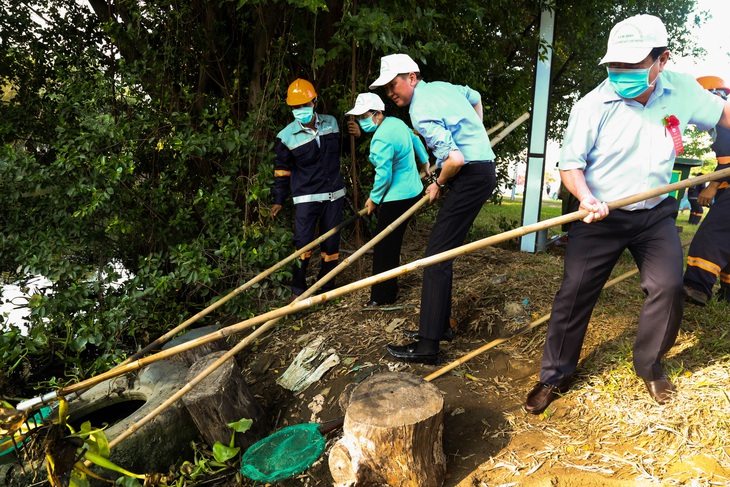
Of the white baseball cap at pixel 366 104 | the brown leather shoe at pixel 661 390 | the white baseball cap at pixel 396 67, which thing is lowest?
the brown leather shoe at pixel 661 390

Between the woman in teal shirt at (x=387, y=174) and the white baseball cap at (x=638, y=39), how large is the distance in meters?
2.10

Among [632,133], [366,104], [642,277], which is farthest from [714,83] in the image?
[366,104]

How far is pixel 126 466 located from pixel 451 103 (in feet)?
9.81

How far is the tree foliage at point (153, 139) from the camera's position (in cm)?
411

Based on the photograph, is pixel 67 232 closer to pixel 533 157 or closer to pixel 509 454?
pixel 509 454

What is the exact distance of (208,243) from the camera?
4.60m

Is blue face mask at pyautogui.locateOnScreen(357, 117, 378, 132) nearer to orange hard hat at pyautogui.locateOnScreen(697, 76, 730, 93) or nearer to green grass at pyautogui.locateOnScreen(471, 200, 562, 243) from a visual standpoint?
orange hard hat at pyautogui.locateOnScreen(697, 76, 730, 93)

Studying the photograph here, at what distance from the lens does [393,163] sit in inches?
171

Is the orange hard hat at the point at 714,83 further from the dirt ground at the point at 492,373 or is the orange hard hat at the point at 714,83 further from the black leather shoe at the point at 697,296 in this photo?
the dirt ground at the point at 492,373

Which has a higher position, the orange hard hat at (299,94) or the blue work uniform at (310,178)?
the orange hard hat at (299,94)

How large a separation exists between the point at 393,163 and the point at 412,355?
5.81 ft

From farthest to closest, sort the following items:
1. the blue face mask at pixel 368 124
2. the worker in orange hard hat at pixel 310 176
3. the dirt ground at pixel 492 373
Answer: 1. the worker in orange hard hat at pixel 310 176
2. the blue face mask at pixel 368 124
3. the dirt ground at pixel 492 373

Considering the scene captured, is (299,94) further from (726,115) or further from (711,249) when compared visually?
(711,249)

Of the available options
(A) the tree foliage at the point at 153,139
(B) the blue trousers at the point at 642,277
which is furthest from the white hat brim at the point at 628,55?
(A) the tree foliage at the point at 153,139
